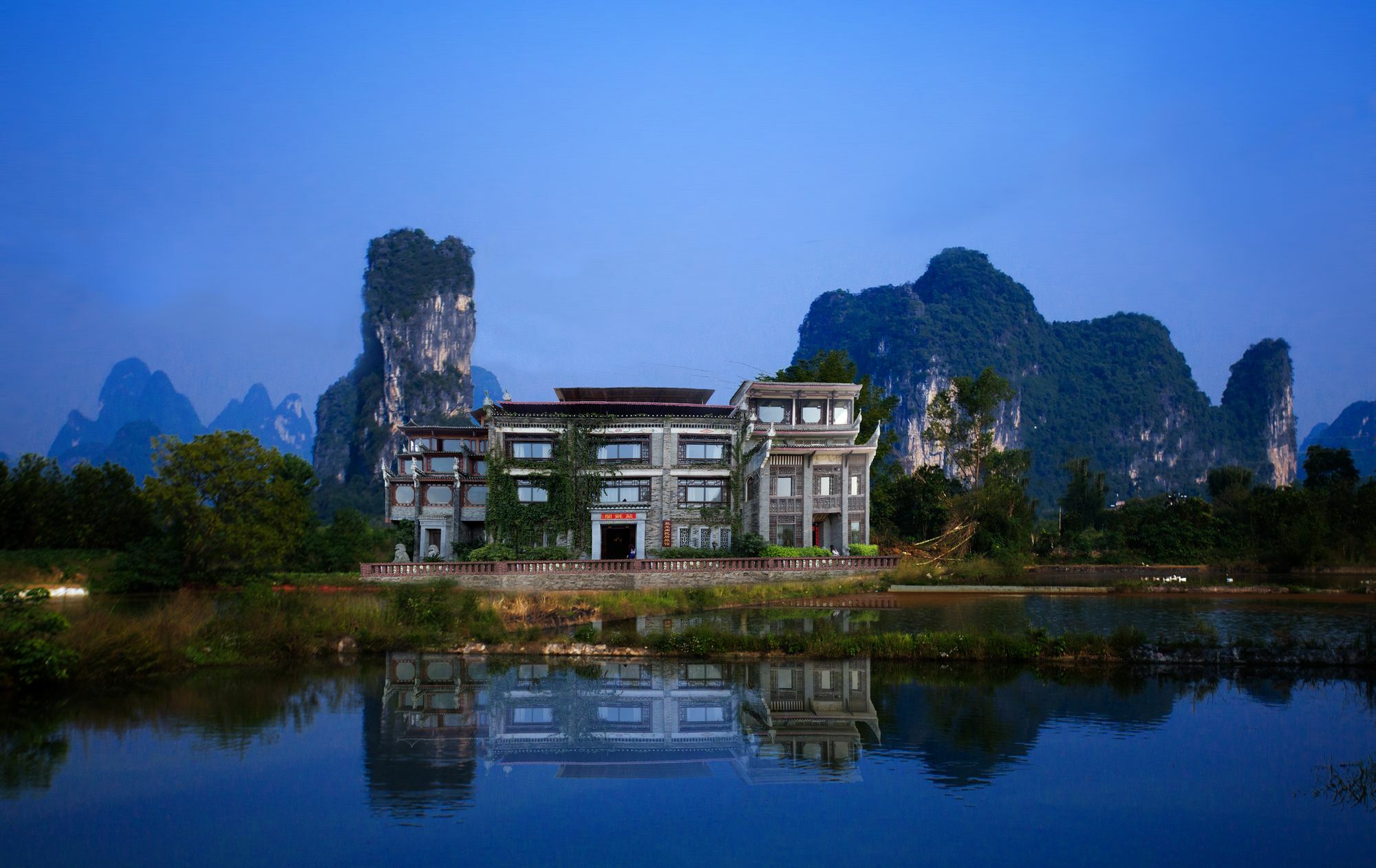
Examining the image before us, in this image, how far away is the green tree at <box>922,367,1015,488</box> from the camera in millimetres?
57062

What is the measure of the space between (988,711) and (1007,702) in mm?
838

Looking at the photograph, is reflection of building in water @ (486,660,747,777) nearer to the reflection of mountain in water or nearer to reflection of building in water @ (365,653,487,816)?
reflection of building in water @ (365,653,487,816)

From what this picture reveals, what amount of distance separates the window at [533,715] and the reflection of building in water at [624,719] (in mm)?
30

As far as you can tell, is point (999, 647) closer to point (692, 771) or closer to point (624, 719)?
point (624, 719)

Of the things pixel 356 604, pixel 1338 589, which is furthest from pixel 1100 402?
pixel 356 604

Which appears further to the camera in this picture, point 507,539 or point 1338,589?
point 507,539

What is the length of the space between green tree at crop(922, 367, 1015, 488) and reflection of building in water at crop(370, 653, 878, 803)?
41.4m

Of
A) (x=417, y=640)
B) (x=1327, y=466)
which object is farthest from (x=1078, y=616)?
(x=1327, y=466)

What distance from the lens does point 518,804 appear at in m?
10.3

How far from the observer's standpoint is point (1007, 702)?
1504 centimetres

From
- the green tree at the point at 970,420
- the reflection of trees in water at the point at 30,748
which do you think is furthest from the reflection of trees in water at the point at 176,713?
the green tree at the point at 970,420

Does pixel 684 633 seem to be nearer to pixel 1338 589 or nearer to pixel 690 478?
pixel 690 478

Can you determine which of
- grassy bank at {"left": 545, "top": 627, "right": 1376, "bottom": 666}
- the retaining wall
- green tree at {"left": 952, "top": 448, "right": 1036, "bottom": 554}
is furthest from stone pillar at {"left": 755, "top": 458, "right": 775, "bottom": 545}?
grassy bank at {"left": 545, "top": 627, "right": 1376, "bottom": 666}

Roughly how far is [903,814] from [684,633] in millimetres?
9723
